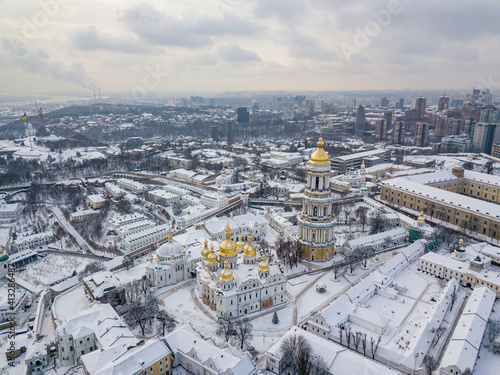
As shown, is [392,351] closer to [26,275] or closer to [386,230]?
[386,230]

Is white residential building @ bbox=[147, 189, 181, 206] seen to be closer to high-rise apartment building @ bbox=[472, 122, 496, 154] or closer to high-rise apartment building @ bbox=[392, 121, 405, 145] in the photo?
high-rise apartment building @ bbox=[392, 121, 405, 145]

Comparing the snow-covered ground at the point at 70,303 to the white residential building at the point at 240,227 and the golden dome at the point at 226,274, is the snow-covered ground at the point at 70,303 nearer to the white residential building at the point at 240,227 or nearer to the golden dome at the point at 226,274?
the golden dome at the point at 226,274

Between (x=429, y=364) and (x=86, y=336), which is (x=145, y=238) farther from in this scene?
(x=429, y=364)

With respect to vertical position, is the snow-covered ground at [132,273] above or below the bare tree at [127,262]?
below

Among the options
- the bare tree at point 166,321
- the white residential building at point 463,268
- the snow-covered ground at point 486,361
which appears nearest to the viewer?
the snow-covered ground at point 486,361

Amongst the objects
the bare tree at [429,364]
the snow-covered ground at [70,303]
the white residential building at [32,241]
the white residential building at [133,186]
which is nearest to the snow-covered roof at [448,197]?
the bare tree at [429,364]

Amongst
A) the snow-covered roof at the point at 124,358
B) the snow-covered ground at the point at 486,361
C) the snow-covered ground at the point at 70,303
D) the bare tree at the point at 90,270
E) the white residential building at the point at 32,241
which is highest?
the snow-covered roof at the point at 124,358
